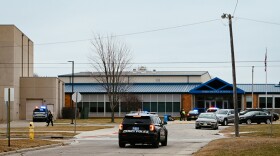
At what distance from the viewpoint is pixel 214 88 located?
84750mm

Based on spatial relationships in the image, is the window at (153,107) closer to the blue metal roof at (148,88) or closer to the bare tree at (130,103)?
the blue metal roof at (148,88)

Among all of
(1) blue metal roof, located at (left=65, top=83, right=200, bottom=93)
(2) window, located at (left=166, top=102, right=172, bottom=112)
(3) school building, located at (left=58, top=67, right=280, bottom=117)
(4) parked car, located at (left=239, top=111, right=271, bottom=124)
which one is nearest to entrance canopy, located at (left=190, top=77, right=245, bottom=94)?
(3) school building, located at (left=58, top=67, right=280, bottom=117)

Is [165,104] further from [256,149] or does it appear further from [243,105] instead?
[256,149]

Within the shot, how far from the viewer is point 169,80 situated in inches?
3844

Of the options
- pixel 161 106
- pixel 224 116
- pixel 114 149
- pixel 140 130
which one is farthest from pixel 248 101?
pixel 114 149

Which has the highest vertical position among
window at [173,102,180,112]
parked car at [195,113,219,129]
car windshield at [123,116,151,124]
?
window at [173,102,180,112]

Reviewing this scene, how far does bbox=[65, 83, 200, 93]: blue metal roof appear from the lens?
8854cm

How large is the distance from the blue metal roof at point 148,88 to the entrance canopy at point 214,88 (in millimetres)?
2563

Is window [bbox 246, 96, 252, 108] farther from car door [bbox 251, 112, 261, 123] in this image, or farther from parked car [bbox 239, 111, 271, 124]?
car door [bbox 251, 112, 261, 123]

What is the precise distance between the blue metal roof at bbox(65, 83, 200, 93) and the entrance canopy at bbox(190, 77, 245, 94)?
101 inches

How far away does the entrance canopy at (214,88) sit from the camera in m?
84.0

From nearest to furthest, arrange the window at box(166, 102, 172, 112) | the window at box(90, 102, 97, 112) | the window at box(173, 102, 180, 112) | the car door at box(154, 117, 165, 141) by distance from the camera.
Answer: the car door at box(154, 117, 165, 141)
the window at box(173, 102, 180, 112)
the window at box(166, 102, 172, 112)
the window at box(90, 102, 97, 112)

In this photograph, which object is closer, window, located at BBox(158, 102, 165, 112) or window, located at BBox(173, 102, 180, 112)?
window, located at BBox(173, 102, 180, 112)

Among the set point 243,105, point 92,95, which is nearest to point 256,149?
point 243,105
